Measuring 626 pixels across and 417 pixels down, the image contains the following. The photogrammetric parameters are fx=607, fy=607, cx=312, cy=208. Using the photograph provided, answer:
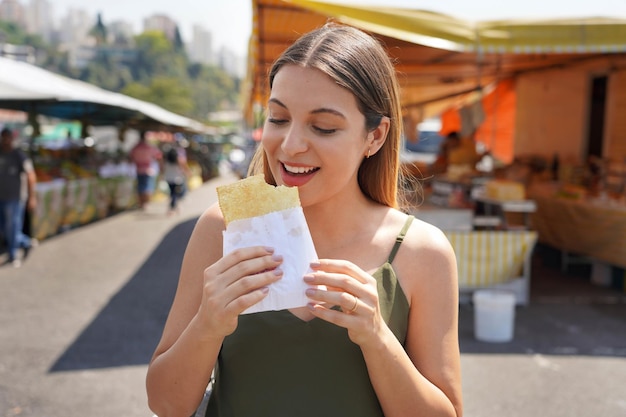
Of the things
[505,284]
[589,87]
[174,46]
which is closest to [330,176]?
[505,284]

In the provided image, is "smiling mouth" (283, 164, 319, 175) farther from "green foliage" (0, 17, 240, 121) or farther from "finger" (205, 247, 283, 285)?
"green foliage" (0, 17, 240, 121)

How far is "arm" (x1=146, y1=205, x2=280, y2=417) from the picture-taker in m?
1.34

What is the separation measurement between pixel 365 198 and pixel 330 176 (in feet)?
1.08

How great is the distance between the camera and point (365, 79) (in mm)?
1587

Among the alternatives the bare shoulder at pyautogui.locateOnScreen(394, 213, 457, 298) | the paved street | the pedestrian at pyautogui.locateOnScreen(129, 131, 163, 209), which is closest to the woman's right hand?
the bare shoulder at pyautogui.locateOnScreen(394, 213, 457, 298)

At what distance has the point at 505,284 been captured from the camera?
7.12 metres

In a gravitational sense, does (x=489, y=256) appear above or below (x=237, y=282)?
below

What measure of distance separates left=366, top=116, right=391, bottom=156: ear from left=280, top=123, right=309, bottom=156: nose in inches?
9.7

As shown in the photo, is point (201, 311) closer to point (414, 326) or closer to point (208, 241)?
point (208, 241)

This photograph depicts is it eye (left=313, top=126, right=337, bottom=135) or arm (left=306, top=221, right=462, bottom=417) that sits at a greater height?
eye (left=313, top=126, right=337, bottom=135)

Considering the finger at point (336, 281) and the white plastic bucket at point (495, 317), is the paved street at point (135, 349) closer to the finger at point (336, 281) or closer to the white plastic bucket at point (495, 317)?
the white plastic bucket at point (495, 317)

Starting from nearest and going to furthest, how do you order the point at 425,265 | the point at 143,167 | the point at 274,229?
the point at 274,229 < the point at 425,265 < the point at 143,167

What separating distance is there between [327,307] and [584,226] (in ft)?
26.3

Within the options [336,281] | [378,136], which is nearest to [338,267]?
[336,281]
